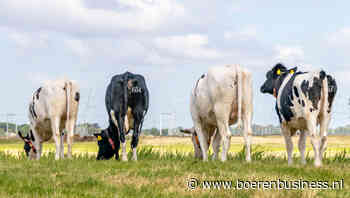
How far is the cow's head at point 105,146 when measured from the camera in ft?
46.9

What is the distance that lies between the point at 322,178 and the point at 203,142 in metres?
4.42

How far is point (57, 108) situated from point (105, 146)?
74.0 inches

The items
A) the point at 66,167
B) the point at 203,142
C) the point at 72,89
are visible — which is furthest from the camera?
the point at 72,89

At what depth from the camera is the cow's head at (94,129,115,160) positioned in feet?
46.9

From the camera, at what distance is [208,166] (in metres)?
10.9

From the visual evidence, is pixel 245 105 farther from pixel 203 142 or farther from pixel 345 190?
pixel 345 190

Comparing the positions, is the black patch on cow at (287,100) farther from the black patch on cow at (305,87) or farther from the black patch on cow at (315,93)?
the black patch on cow at (315,93)

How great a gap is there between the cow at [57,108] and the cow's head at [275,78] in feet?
18.7

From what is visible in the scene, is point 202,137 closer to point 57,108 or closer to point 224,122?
point 224,122

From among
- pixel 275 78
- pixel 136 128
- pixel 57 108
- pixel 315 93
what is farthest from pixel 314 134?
pixel 57 108

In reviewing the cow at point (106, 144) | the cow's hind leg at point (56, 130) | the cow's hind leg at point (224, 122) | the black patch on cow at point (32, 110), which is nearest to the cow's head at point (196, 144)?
the cow's hind leg at point (224, 122)

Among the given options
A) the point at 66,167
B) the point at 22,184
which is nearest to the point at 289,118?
the point at 66,167

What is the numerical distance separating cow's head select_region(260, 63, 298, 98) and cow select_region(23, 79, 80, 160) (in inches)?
224

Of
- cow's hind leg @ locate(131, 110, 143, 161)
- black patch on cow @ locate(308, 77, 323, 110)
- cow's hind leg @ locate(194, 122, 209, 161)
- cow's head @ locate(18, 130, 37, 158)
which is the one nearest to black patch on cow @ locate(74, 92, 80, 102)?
cow's hind leg @ locate(131, 110, 143, 161)
